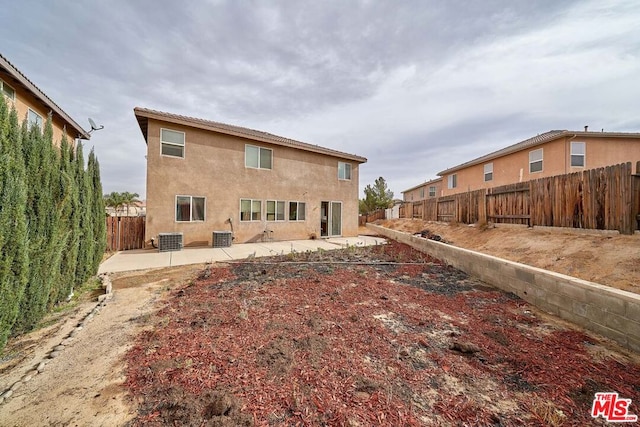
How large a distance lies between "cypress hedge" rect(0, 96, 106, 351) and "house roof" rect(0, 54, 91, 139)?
4.42 metres

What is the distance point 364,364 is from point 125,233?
36.5ft

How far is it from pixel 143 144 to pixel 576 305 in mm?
16337

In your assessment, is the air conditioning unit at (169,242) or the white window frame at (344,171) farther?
the white window frame at (344,171)

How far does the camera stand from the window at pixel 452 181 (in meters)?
20.2

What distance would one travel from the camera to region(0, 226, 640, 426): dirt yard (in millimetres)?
1897

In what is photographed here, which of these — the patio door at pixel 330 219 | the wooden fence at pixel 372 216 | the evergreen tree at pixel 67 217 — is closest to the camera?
the evergreen tree at pixel 67 217

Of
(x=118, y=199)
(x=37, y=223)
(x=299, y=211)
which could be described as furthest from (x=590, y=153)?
(x=118, y=199)

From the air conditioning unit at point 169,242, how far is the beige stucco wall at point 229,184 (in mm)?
489

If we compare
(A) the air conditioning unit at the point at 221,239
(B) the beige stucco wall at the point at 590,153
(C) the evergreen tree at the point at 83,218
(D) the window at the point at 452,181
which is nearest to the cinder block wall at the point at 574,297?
(C) the evergreen tree at the point at 83,218

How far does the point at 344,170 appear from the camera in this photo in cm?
1482

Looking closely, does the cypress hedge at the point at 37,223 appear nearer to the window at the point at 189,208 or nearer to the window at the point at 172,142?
the window at the point at 189,208

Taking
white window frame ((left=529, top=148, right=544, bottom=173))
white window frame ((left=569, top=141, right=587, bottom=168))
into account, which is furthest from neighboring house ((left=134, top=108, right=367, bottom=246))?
white window frame ((left=569, top=141, right=587, bottom=168))

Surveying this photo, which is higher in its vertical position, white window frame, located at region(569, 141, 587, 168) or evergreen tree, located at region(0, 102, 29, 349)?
white window frame, located at region(569, 141, 587, 168)

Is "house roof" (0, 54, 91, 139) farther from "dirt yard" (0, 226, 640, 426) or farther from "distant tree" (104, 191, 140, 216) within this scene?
"distant tree" (104, 191, 140, 216)
